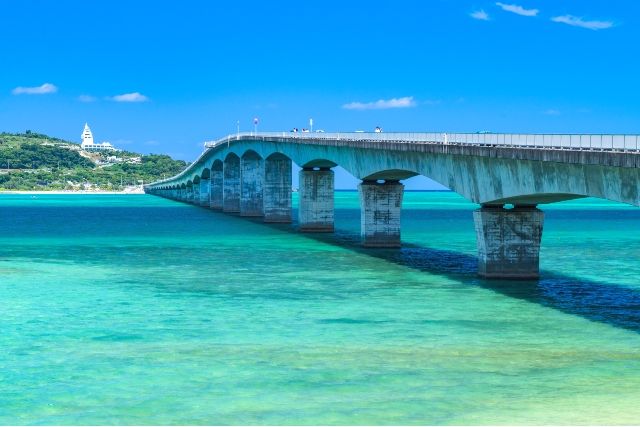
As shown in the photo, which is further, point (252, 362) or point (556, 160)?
point (556, 160)

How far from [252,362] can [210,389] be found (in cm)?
360

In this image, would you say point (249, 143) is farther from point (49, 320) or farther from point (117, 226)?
point (49, 320)

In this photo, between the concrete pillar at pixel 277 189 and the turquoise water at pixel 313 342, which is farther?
the concrete pillar at pixel 277 189

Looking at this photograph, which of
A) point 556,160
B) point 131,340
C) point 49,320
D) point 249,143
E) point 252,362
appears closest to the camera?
point 252,362

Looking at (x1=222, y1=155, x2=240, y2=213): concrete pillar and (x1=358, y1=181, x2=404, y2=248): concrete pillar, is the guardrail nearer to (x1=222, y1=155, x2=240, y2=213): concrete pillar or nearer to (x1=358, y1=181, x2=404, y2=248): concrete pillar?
Result: (x1=358, y1=181, x2=404, y2=248): concrete pillar

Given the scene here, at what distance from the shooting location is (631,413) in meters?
24.7

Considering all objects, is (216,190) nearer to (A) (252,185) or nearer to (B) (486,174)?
(A) (252,185)

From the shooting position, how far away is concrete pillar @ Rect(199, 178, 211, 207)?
18075cm

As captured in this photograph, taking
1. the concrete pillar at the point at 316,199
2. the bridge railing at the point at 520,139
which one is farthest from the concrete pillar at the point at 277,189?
the bridge railing at the point at 520,139

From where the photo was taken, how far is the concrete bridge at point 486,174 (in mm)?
39481

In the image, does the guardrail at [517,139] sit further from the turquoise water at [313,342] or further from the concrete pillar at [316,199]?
the concrete pillar at [316,199]

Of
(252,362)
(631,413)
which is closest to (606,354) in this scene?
(631,413)

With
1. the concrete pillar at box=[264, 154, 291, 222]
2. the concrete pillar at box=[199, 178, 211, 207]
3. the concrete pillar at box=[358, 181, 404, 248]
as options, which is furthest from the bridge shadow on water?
the concrete pillar at box=[199, 178, 211, 207]

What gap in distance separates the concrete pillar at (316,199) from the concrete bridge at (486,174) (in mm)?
85
